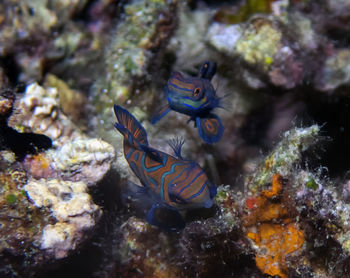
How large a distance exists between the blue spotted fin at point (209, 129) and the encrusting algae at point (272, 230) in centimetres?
90

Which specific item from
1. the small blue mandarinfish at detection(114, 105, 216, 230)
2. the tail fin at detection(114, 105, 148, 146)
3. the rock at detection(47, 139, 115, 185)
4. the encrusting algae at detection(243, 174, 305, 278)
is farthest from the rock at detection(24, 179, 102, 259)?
the encrusting algae at detection(243, 174, 305, 278)

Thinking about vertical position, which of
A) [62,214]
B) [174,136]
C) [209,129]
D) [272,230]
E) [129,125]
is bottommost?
[174,136]

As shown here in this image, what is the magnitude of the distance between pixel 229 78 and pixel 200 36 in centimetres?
95

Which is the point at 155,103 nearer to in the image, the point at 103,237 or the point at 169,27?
the point at 169,27

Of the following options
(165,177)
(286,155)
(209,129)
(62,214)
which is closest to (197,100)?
(209,129)

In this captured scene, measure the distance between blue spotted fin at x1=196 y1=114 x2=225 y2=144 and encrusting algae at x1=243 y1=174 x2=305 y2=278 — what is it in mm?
905

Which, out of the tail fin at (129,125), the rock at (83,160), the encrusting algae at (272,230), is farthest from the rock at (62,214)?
the encrusting algae at (272,230)

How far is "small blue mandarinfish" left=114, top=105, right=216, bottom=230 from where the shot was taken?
9.04ft

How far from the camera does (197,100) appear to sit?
325 cm

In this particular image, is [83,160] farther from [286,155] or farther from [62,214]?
[286,155]

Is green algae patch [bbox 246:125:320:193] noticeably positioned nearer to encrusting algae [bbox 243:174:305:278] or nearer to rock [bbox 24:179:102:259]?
encrusting algae [bbox 243:174:305:278]

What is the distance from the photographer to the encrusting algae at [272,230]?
113 inches

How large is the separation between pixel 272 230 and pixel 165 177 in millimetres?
1183

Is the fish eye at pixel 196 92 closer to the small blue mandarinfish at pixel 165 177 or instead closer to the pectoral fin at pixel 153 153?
the small blue mandarinfish at pixel 165 177
